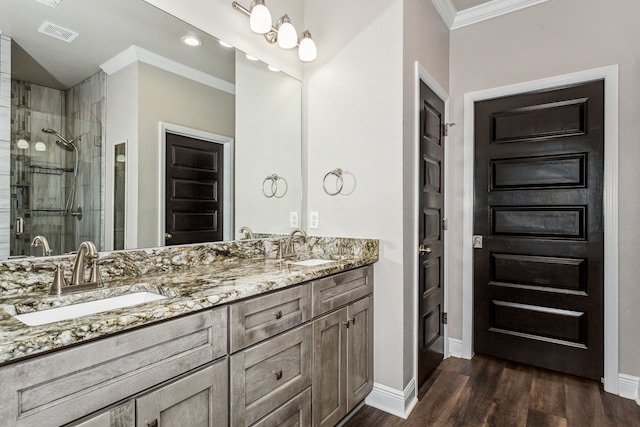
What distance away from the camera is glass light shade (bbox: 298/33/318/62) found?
7.35 ft

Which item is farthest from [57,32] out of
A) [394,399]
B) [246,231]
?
[394,399]

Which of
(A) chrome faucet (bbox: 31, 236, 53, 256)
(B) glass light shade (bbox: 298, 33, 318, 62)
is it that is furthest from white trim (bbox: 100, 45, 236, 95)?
(A) chrome faucet (bbox: 31, 236, 53, 256)

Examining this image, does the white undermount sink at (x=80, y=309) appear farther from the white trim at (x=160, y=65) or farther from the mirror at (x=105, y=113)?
the white trim at (x=160, y=65)

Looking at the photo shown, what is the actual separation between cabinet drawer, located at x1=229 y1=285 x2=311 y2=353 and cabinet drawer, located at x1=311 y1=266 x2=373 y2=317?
68 mm

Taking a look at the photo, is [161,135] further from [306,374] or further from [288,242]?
[306,374]

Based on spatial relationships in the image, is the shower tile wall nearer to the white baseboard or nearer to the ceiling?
the ceiling

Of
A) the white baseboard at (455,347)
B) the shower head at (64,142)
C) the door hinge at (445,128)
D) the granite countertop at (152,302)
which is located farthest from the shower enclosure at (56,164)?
the white baseboard at (455,347)

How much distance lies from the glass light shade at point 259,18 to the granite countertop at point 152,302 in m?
1.30

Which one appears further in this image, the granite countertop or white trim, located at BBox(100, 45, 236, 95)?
white trim, located at BBox(100, 45, 236, 95)

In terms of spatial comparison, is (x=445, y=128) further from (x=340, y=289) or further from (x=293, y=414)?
(x=293, y=414)

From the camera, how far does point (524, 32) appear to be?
104 inches

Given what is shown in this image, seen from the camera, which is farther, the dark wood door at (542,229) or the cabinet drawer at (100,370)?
the dark wood door at (542,229)

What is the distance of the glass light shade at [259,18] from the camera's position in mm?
1883

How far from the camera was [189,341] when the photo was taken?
1.09 meters
